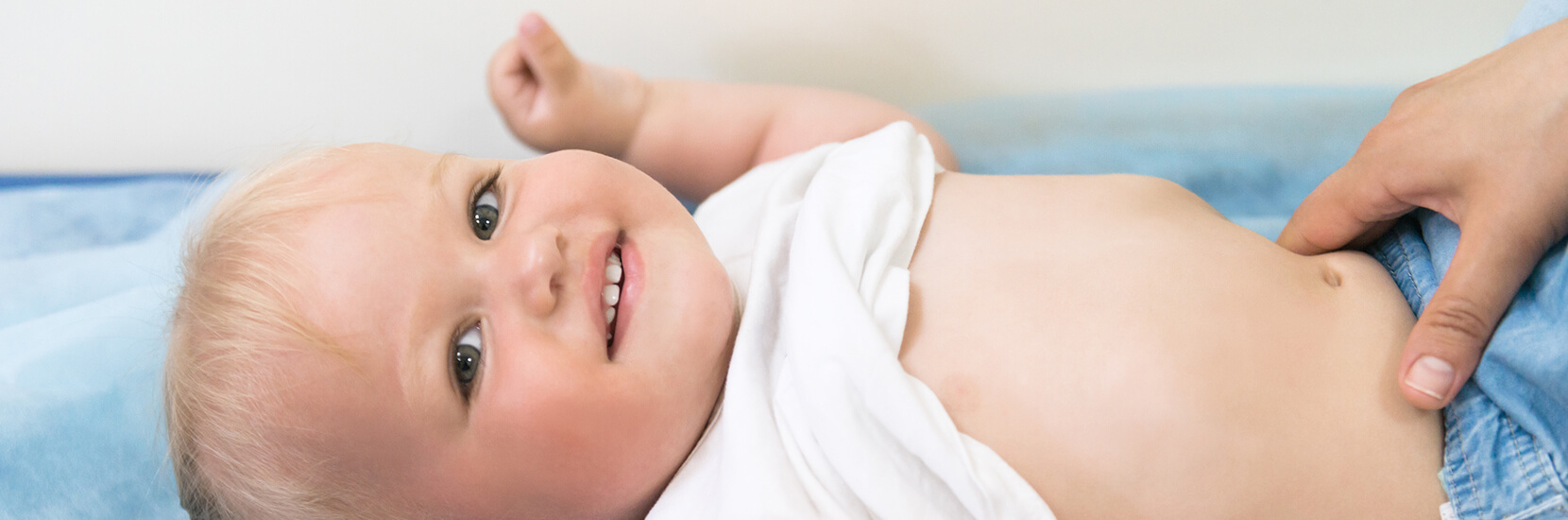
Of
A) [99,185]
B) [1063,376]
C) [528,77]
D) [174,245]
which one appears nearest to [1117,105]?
[1063,376]

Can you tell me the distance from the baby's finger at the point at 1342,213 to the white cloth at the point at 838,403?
1.07 ft

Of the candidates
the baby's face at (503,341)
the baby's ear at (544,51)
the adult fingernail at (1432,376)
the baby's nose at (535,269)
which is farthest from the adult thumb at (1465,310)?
the baby's ear at (544,51)

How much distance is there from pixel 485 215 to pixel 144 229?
705 mm

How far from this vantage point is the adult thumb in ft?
2.05

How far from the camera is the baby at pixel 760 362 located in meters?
0.66

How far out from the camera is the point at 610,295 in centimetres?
73

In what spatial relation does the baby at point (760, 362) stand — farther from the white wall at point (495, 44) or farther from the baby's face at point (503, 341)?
the white wall at point (495, 44)

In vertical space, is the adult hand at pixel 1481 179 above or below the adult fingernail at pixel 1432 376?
above

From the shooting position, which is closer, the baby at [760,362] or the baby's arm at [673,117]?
the baby at [760,362]

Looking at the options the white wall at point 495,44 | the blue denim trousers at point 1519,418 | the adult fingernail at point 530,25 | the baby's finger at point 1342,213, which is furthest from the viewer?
the white wall at point 495,44

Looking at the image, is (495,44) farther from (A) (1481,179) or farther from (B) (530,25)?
(A) (1481,179)

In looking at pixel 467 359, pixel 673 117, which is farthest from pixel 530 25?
pixel 467 359

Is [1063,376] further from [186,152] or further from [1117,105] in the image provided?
[186,152]

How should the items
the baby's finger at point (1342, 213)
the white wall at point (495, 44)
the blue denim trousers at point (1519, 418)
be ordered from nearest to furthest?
the blue denim trousers at point (1519, 418)
the baby's finger at point (1342, 213)
the white wall at point (495, 44)
